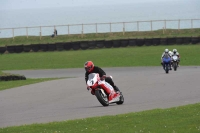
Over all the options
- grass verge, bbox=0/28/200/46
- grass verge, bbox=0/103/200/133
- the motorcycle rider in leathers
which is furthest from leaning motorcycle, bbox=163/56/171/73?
grass verge, bbox=0/28/200/46

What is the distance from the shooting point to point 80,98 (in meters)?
20.0

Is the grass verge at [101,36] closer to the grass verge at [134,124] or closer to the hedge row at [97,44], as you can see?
the hedge row at [97,44]

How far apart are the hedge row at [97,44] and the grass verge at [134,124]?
3592 centimetres

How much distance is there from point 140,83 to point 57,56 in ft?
A: 74.7

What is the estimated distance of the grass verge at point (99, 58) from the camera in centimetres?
3928

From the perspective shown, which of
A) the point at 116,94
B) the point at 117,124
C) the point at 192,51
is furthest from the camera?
the point at 192,51

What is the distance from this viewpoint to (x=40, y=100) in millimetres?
19984

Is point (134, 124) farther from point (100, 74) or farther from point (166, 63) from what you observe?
point (166, 63)

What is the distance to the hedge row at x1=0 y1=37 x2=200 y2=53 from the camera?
49500 mm

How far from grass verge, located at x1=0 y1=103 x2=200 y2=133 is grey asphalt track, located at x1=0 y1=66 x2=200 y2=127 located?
1.40 metres

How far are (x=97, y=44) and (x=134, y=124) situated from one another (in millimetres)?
38665

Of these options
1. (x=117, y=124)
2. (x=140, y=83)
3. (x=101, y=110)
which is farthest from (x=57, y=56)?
(x=117, y=124)

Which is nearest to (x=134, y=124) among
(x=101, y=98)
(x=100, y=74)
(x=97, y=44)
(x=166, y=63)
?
(x=101, y=98)

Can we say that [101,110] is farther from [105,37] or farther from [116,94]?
[105,37]
